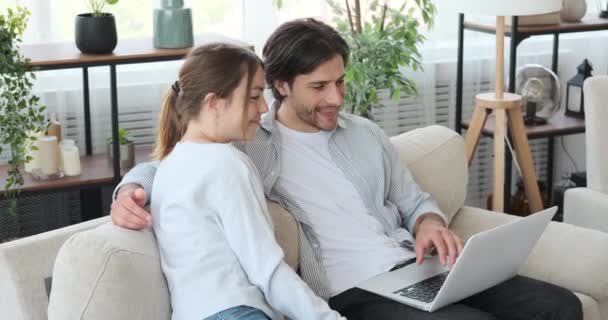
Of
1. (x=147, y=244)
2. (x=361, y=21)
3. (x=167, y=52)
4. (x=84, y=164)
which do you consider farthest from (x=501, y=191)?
(x=147, y=244)

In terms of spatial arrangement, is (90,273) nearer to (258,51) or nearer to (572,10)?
(258,51)

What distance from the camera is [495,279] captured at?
227 centimetres

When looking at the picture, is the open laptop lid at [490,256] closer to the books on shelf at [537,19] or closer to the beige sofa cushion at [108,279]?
the beige sofa cushion at [108,279]

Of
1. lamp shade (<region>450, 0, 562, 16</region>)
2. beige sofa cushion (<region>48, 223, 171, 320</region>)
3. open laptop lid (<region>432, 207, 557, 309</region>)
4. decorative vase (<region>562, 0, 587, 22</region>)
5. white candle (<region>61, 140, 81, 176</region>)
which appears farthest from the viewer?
decorative vase (<region>562, 0, 587, 22</region>)

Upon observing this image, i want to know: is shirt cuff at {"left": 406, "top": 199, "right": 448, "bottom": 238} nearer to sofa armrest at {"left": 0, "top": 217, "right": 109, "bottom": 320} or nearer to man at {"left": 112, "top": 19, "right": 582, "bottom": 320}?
man at {"left": 112, "top": 19, "right": 582, "bottom": 320}

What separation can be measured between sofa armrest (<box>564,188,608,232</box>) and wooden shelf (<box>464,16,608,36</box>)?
2.61 feet

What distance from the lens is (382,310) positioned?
7.14 feet

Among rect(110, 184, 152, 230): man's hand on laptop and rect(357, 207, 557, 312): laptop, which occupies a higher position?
rect(110, 184, 152, 230): man's hand on laptop

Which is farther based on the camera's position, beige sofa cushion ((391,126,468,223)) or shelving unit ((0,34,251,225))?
shelving unit ((0,34,251,225))

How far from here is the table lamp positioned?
3.10m

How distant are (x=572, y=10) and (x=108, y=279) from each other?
2.55m

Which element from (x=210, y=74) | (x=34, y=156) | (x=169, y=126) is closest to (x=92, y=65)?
(x=34, y=156)

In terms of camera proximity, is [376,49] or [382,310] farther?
[376,49]

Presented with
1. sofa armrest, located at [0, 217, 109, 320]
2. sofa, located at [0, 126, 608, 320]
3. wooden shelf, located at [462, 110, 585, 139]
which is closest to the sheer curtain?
wooden shelf, located at [462, 110, 585, 139]
